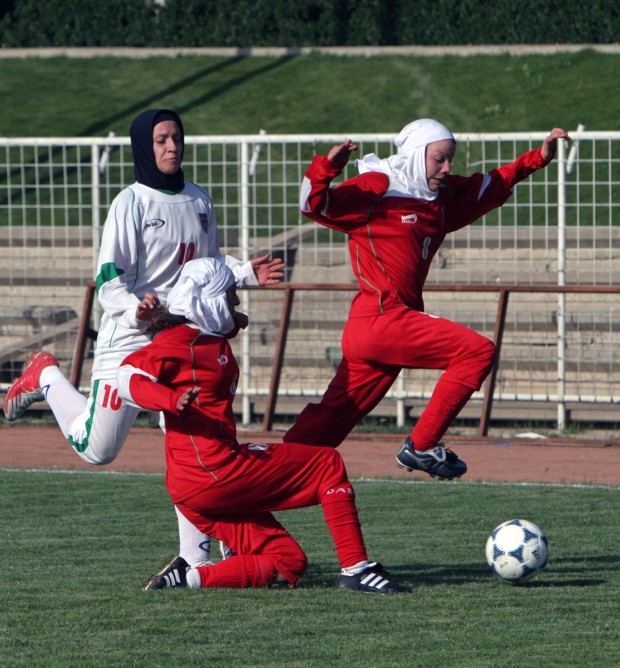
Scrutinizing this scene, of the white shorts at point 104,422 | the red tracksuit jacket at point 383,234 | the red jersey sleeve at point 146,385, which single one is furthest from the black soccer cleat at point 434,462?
the red jersey sleeve at point 146,385

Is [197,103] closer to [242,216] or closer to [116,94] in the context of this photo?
[116,94]

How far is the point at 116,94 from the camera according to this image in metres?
26.8

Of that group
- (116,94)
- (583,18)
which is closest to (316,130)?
(116,94)

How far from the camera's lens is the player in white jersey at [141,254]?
6680mm

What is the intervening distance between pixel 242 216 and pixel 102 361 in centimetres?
635

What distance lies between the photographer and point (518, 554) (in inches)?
248

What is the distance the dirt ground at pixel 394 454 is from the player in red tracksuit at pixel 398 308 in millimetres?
3283

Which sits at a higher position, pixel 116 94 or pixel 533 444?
pixel 116 94

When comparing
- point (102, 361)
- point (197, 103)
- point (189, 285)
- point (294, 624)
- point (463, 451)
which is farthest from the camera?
point (197, 103)

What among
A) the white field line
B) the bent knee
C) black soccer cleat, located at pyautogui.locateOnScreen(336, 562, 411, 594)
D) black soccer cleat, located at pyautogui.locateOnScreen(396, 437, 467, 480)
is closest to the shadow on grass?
the bent knee

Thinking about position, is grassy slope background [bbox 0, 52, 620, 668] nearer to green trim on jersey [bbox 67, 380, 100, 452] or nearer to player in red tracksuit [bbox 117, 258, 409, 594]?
player in red tracksuit [bbox 117, 258, 409, 594]

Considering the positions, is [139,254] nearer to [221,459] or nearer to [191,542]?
[221,459]

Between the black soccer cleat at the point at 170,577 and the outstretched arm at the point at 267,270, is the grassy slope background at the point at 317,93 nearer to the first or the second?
the outstretched arm at the point at 267,270

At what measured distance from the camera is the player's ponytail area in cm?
501
